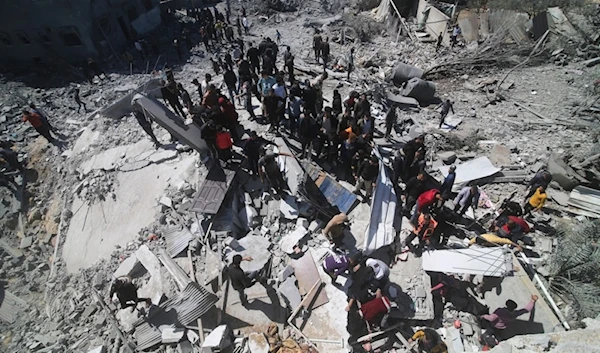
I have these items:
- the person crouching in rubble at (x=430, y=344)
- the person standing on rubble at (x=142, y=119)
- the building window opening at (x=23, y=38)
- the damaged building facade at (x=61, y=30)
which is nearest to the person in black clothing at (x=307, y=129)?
the person standing on rubble at (x=142, y=119)

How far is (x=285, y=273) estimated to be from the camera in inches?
261

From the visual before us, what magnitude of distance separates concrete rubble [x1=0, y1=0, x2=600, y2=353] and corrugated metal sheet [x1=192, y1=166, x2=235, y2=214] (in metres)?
0.04

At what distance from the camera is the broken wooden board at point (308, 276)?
630 cm

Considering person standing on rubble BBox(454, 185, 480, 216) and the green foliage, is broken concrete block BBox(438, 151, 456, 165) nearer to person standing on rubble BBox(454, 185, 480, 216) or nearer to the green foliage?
person standing on rubble BBox(454, 185, 480, 216)

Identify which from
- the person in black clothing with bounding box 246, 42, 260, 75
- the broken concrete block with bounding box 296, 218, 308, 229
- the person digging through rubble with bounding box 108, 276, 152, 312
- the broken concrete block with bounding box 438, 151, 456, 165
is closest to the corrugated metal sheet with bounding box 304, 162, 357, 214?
the broken concrete block with bounding box 296, 218, 308, 229

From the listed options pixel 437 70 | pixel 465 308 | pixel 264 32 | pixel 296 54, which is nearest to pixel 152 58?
pixel 264 32

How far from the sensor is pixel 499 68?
12875 mm

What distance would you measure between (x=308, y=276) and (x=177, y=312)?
2754 mm

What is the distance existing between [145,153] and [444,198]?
9.12 metres

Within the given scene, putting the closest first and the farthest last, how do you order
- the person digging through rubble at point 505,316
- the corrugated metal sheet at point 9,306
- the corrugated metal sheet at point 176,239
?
1. the person digging through rubble at point 505,316
2. the corrugated metal sheet at point 176,239
3. the corrugated metal sheet at point 9,306

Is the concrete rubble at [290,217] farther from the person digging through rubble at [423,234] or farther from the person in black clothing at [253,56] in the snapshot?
the person in black clothing at [253,56]

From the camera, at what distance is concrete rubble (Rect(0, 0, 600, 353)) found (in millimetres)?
5934

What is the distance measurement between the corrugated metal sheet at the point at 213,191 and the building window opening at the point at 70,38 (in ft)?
50.6

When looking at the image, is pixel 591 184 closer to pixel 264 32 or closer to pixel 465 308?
pixel 465 308
